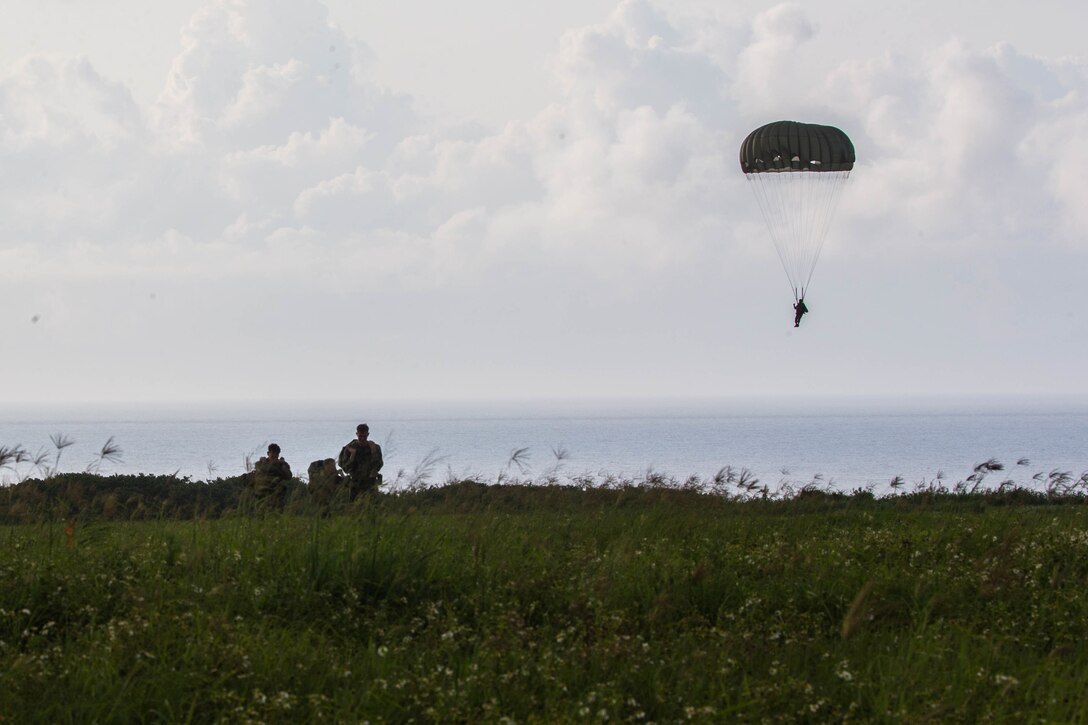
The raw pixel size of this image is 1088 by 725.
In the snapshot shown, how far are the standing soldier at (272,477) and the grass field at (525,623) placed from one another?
233 centimetres

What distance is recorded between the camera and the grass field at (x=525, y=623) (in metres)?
7.26

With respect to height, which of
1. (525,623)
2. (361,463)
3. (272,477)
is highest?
(361,463)

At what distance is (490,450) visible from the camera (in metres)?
125

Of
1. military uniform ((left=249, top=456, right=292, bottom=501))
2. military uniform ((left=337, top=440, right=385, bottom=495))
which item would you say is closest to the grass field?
military uniform ((left=249, top=456, right=292, bottom=501))

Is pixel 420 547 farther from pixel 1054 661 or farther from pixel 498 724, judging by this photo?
pixel 1054 661

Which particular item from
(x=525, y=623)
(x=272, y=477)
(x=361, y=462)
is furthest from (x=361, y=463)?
(x=525, y=623)

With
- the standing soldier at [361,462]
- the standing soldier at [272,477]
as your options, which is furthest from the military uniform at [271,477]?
the standing soldier at [361,462]

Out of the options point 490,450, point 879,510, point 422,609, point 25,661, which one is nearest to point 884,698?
point 422,609

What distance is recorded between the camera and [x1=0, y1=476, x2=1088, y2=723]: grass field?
23.8 feet

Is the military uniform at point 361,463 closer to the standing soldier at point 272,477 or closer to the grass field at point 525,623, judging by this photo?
the standing soldier at point 272,477

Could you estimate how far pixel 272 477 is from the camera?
16719 mm

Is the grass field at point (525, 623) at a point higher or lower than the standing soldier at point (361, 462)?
lower

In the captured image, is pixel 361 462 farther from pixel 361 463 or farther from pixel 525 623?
pixel 525 623

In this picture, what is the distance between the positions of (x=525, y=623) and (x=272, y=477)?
27.5 ft
